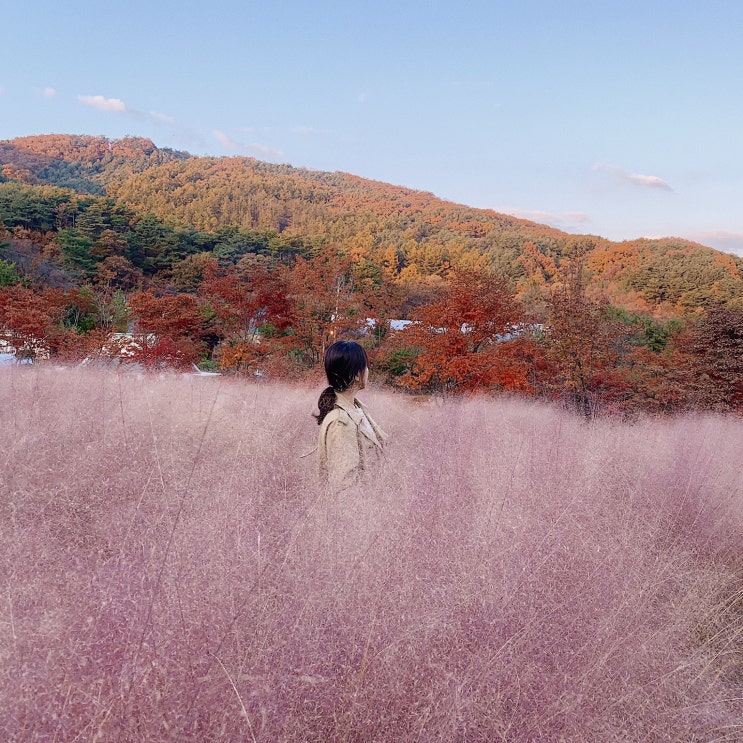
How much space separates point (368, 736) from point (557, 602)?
936 mm

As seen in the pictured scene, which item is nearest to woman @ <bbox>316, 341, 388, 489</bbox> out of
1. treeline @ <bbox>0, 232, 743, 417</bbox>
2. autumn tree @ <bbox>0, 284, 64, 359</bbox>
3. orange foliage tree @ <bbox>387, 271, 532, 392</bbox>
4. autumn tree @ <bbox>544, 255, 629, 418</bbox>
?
treeline @ <bbox>0, 232, 743, 417</bbox>

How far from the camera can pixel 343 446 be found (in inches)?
96.7

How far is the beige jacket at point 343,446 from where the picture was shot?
243 cm

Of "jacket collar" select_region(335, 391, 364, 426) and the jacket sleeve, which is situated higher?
"jacket collar" select_region(335, 391, 364, 426)

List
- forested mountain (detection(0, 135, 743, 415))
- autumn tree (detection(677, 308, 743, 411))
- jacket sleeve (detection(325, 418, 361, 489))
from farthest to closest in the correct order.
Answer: forested mountain (detection(0, 135, 743, 415))
autumn tree (detection(677, 308, 743, 411))
jacket sleeve (detection(325, 418, 361, 489))

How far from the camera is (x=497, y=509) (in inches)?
97.6

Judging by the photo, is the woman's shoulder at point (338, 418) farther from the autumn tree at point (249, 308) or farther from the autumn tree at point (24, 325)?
the autumn tree at point (24, 325)

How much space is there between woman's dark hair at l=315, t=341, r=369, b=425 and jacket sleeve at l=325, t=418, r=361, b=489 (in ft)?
0.47

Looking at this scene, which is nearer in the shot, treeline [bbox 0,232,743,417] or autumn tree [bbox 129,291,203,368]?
treeline [bbox 0,232,743,417]

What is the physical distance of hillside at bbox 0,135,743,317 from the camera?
30.0 meters

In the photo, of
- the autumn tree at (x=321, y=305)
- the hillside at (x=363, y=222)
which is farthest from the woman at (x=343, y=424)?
the hillside at (x=363, y=222)

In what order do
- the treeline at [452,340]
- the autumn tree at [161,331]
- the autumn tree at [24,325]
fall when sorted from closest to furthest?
the treeline at [452,340], the autumn tree at [161,331], the autumn tree at [24,325]

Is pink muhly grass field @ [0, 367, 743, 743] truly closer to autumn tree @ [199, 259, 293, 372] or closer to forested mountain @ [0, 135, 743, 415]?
forested mountain @ [0, 135, 743, 415]

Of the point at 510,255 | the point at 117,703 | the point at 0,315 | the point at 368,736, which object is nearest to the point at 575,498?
the point at 368,736
